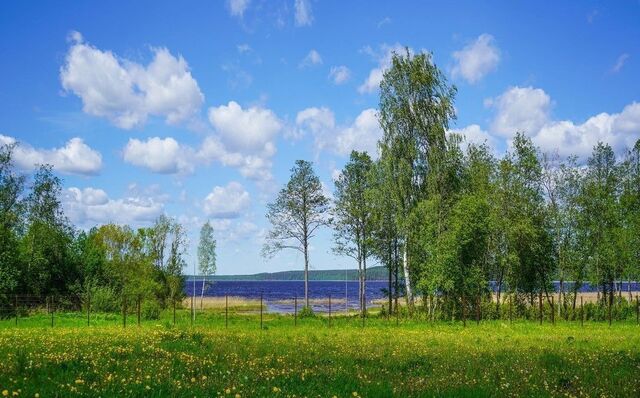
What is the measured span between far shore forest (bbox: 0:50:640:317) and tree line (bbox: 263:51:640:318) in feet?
0.40

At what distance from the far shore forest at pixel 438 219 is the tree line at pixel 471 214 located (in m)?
0.12

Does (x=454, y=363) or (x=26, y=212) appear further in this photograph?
(x=26, y=212)

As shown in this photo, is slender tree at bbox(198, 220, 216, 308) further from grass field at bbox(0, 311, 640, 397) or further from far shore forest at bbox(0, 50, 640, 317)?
grass field at bbox(0, 311, 640, 397)

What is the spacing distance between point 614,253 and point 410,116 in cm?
2549

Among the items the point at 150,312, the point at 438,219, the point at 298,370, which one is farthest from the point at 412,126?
the point at 298,370

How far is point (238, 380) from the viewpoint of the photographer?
12141 millimetres

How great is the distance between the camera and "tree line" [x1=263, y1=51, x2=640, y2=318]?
164 feet

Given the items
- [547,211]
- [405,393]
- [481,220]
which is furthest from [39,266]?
[405,393]

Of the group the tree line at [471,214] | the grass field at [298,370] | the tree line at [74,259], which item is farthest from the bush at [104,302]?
the grass field at [298,370]

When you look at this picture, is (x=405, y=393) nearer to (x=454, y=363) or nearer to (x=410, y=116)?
(x=454, y=363)

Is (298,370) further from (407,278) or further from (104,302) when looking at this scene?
(104,302)

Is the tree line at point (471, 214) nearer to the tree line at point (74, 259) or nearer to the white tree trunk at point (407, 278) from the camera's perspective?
the white tree trunk at point (407, 278)

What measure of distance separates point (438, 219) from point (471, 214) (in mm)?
3057

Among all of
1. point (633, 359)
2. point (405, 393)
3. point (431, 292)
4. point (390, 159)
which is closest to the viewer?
point (405, 393)
